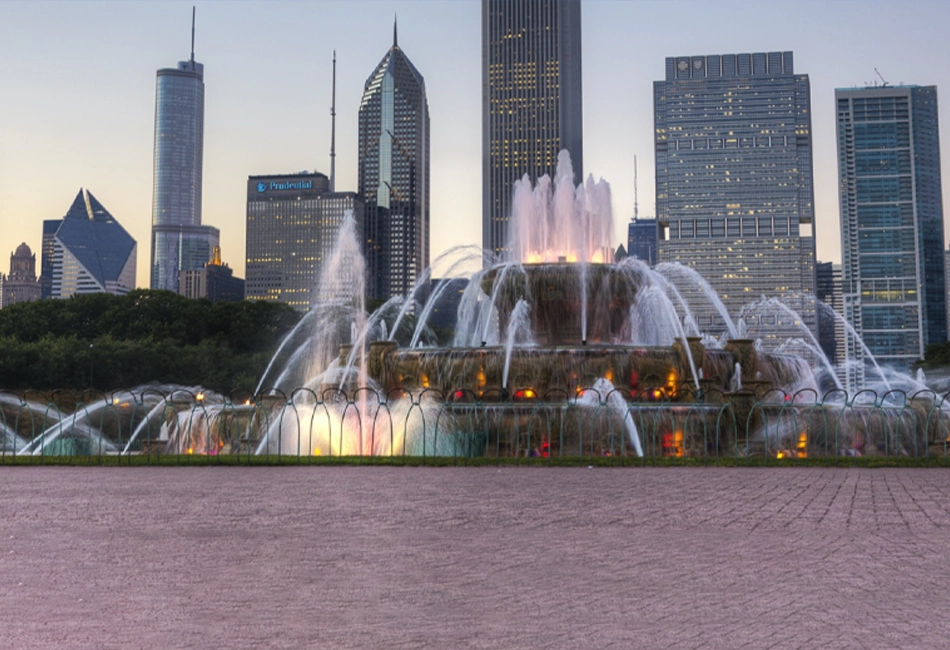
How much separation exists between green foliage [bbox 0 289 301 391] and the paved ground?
56.7 metres

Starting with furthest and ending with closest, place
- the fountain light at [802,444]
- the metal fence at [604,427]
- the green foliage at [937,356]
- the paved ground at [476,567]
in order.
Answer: the green foliage at [937,356] → the fountain light at [802,444] → the metal fence at [604,427] → the paved ground at [476,567]

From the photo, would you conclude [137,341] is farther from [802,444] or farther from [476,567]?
[476,567]

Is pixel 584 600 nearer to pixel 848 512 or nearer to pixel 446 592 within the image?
pixel 446 592

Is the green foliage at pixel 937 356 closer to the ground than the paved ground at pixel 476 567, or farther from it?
farther from it

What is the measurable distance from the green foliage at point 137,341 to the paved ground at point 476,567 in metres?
56.7

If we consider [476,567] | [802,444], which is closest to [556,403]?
[802,444]

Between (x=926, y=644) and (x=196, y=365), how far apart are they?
73.9m

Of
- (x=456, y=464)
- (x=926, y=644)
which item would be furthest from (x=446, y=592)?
(x=456, y=464)

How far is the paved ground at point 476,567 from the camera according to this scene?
7.24 meters

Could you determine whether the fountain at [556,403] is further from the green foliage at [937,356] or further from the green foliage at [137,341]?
the green foliage at [937,356]

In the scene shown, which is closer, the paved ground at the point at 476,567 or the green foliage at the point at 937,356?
the paved ground at the point at 476,567

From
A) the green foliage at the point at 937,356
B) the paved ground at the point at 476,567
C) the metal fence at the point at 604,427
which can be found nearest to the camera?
the paved ground at the point at 476,567

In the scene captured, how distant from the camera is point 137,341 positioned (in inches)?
3095

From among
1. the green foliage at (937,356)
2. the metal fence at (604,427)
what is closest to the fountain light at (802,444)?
the metal fence at (604,427)
